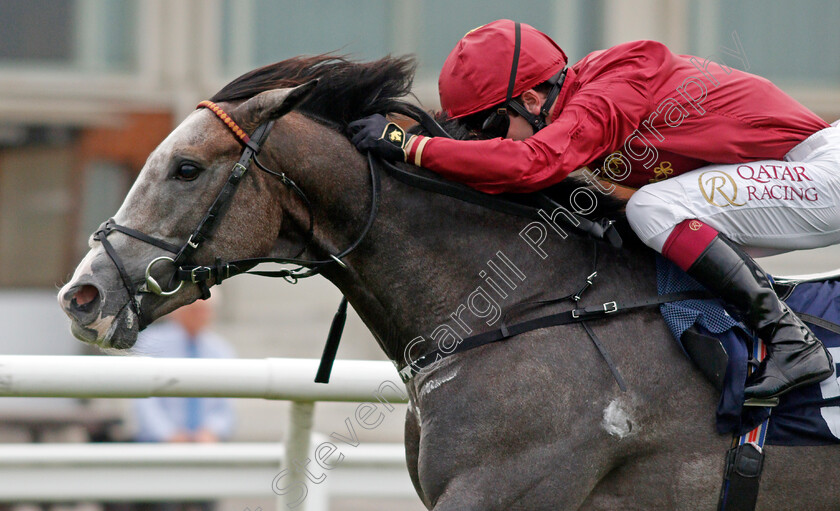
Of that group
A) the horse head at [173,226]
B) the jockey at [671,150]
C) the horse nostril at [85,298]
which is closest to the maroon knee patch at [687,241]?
the jockey at [671,150]

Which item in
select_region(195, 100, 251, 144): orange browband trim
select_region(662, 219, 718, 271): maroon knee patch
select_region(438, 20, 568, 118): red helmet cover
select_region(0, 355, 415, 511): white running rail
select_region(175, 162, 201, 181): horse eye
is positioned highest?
select_region(438, 20, 568, 118): red helmet cover

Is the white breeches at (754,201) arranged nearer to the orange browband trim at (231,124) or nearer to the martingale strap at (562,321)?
the martingale strap at (562,321)

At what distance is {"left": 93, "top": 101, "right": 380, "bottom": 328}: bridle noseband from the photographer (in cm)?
271

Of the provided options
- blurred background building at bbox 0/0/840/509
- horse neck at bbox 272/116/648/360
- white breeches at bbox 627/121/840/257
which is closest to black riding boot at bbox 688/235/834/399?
white breeches at bbox 627/121/840/257

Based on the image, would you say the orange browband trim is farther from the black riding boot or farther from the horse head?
the black riding boot

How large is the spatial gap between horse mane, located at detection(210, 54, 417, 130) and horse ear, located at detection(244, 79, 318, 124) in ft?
0.32

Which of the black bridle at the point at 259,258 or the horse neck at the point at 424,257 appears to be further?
the horse neck at the point at 424,257

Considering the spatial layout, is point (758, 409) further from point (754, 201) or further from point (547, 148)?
point (547, 148)

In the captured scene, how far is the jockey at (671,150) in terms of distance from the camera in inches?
108

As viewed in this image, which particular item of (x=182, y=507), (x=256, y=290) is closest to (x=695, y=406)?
(x=182, y=507)

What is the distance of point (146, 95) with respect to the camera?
9539 mm

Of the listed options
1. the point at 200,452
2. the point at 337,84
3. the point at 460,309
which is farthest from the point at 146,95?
the point at 460,309

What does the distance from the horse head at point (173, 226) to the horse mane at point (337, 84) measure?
0.42ft

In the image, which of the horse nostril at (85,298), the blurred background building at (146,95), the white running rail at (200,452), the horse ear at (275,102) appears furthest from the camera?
the blurred background building at (146,95)
